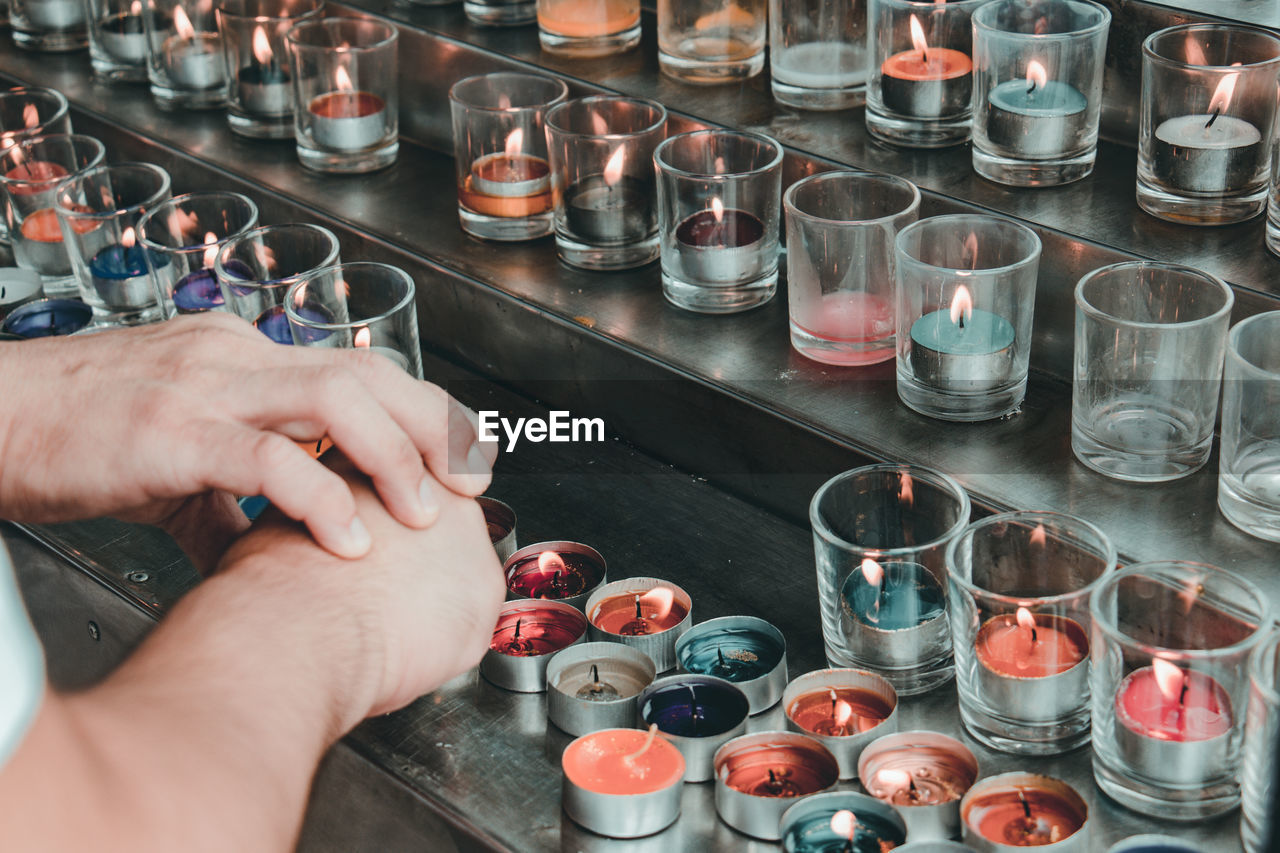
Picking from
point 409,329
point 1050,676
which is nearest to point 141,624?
point 409,329

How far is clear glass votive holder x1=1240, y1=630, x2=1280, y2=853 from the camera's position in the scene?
90 centimetres

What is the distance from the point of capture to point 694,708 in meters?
1.14

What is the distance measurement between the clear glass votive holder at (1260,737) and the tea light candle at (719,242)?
2.29 ft

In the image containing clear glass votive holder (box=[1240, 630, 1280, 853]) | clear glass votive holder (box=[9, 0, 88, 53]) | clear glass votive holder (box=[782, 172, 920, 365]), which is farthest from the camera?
clear glass votive holder (box=[9, 0, 88, 53])

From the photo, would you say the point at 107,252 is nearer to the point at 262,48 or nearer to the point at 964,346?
the point at 262,48

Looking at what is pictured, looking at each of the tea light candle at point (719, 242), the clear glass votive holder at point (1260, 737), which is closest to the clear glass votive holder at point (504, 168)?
the tea light candle at point (719, 242)

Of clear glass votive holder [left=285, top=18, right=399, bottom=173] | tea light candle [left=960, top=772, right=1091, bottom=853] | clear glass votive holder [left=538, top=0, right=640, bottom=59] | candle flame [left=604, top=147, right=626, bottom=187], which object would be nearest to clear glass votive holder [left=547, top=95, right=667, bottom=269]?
candle flame [left=604, top=147, right=626, bottom=187]

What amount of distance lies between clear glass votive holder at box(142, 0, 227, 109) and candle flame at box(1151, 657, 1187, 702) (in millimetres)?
1576

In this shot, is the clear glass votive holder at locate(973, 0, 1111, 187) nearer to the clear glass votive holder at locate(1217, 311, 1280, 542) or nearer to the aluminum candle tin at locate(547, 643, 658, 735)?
the clear glass votive holder at locate(1217, 311, 1280, 542)

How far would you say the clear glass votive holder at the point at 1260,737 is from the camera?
0.90m

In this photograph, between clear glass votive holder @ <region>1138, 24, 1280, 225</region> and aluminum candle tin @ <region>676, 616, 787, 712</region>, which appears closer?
aluminum candle tin @ <region>676, 616, 787, 712</region>

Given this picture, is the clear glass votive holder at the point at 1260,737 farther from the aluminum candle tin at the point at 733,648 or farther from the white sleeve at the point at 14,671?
the white sleeve at the point at 14,671

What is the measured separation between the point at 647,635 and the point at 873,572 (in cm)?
20

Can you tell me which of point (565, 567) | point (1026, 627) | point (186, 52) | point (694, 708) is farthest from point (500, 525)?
point (186, 52)
